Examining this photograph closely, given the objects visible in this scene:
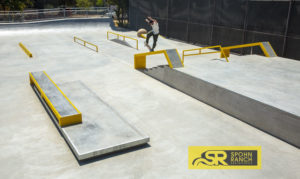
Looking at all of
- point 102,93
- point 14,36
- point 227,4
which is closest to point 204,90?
point 102,93

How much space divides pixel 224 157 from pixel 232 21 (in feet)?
48.6

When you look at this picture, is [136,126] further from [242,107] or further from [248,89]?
[248,89]

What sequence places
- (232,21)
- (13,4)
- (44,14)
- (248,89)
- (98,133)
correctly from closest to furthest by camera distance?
(98,133), (248,89), (232,21), (44,14), (13,4)

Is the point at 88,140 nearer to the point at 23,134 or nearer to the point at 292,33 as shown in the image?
the point at 23,134

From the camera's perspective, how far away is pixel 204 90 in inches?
411

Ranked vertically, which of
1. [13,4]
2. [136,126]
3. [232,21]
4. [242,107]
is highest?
[13,4]

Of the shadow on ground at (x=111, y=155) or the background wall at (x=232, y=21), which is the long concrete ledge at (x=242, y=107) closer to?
the shadow on ground at (x=111, y=155)

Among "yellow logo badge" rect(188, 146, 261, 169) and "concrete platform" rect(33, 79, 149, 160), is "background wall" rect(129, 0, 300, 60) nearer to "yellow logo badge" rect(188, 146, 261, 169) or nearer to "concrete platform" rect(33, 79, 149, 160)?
"yellow logo badge" rect(188, 146, 261, 169)

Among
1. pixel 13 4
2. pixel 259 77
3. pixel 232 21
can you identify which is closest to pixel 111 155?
pixel 259 77

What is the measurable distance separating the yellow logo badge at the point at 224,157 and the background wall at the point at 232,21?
10.8m

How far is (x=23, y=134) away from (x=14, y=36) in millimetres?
21024

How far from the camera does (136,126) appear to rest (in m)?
8.54

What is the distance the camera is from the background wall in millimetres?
15938

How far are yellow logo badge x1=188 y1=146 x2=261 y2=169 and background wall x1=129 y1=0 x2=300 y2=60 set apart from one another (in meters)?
10.8
